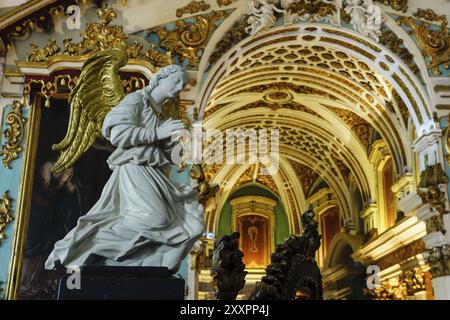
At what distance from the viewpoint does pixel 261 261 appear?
20438 mm

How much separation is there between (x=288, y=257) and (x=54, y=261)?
83.2 inches

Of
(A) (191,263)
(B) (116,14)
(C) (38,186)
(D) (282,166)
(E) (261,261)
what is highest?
(D) (282,166)

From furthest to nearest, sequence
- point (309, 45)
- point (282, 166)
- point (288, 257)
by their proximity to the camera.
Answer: point (282, 166), point (309, 45), point (288, 257)

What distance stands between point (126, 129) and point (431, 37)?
7.70 m

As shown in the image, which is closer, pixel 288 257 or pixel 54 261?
pixel 54 261

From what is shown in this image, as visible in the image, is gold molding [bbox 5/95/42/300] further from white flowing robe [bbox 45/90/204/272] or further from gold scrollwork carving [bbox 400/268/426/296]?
gold scrollwork carving [bbox 400/268/426/296]

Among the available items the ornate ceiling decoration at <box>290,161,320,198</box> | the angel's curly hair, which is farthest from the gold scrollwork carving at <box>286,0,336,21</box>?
the ornate ceiling decoration at <box>290,161,320,198</box>

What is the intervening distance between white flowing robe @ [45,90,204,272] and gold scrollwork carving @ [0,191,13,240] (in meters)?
4.73

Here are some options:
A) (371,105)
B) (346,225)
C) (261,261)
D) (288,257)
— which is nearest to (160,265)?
(288,257)

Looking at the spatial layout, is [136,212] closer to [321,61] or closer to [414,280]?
[321,61]

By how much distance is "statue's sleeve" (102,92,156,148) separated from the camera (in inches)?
139

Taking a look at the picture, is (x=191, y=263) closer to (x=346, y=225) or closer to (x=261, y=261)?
(x=346, y=225)

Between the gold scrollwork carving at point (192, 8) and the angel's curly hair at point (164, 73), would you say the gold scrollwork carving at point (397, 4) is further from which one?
the angel's curly hair at point (164, 73)

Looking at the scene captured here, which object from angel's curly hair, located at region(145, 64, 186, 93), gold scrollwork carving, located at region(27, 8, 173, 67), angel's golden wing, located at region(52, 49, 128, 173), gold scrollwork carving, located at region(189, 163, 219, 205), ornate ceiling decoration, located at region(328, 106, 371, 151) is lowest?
angel's curly hair, located at region(145, 64, 186, 93)
